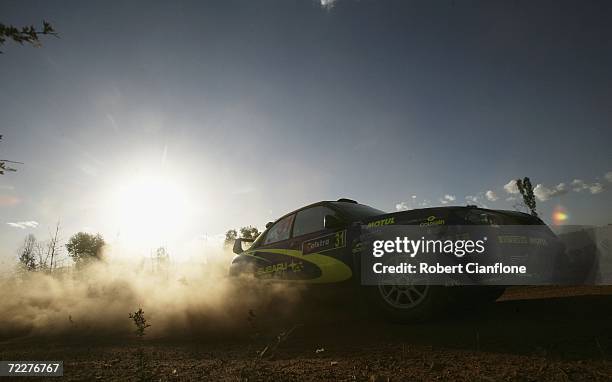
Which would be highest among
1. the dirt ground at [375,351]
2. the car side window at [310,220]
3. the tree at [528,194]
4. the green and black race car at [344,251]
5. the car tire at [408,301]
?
the tree at [528,194]

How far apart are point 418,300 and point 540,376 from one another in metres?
1.81

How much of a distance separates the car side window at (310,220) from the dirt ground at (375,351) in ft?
5.07

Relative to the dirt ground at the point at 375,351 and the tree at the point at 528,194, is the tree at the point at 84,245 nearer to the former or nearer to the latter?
the dirt ground at the point at 375,351

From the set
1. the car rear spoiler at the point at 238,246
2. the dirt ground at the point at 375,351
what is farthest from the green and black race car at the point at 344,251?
the dirt ground at the point at 375,351

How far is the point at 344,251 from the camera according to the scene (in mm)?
4793

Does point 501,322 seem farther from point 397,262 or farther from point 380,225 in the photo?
point 380,225

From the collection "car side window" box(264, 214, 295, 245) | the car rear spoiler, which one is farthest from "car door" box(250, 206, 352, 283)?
the car rear spoiler

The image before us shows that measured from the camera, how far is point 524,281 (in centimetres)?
347

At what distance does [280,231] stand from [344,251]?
6.71 ft

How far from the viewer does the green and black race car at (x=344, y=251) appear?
3.73 meters

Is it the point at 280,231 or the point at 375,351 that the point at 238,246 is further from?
the point at 375,351

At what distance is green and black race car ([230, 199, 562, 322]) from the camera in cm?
373

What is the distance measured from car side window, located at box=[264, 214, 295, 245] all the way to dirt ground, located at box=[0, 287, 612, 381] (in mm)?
1908

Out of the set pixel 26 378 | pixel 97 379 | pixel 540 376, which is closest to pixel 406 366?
pixel 540 376
